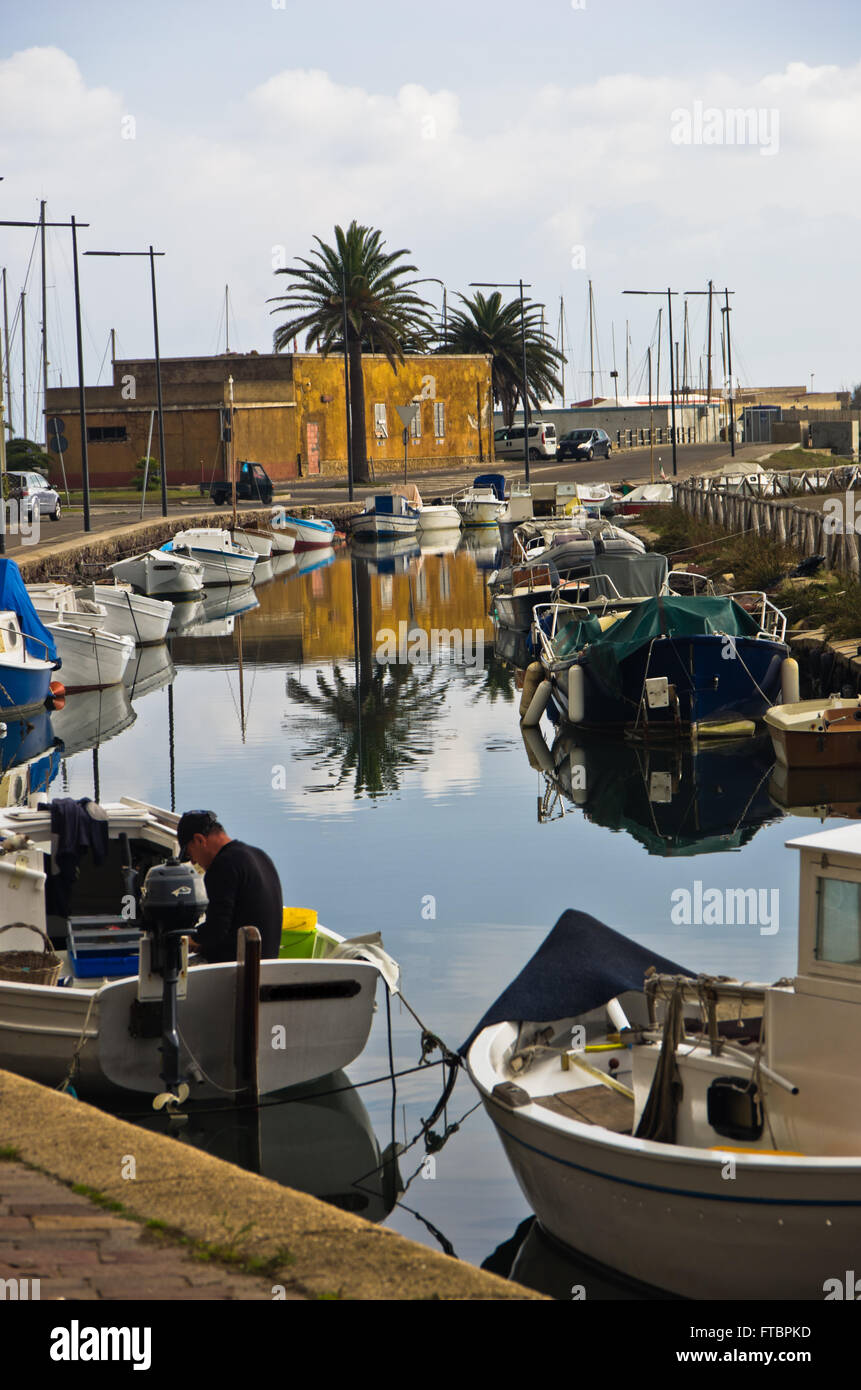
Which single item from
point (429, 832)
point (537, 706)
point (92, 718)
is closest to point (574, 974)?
point (429, 832)

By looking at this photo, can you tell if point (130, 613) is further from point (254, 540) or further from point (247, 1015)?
point (247, 1015)

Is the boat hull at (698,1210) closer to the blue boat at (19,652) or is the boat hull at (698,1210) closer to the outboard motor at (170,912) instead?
the outboard motor at (170,912)

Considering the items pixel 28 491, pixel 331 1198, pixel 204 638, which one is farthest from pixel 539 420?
pixel 331 1198

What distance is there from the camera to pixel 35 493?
50.9 meters

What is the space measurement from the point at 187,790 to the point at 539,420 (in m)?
94.4

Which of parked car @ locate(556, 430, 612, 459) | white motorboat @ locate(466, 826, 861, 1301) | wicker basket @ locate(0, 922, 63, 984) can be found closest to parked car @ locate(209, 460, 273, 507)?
parked car @ locate(556, 430, 612, 459)

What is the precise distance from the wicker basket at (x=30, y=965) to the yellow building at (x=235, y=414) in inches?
2314

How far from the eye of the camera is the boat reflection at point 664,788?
17906 mm

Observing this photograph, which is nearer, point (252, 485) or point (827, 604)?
point (827, 604)

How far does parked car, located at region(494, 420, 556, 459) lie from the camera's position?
89.9m

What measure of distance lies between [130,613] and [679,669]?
14.3 meters

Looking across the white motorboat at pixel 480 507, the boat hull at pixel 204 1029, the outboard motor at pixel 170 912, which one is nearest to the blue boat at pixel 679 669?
the boat hull at pixel 204 1029

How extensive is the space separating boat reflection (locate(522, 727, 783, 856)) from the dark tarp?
8249 mm
